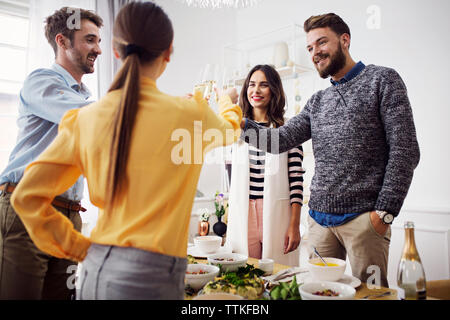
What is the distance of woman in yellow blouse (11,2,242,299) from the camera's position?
76cm

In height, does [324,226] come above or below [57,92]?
below

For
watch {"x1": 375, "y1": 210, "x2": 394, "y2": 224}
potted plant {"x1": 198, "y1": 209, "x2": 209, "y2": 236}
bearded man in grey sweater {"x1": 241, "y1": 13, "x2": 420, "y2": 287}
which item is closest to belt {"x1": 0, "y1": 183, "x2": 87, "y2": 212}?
bearded man in grey sweater {"x1": 241, "y1": 13, "x2": 420, "y2": 287}

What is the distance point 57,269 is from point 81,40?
1018 millimetres

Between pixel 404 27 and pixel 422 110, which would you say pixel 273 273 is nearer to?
pixel 422 110

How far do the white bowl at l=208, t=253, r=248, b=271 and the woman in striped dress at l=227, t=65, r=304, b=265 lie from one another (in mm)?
598

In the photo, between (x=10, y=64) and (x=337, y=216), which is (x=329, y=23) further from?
(x=10, y=64)

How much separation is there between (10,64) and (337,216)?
3035mm

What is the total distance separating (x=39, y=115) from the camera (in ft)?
4.54

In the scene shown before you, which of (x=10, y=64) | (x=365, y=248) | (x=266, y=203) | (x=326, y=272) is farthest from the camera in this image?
(x=10, y=64)

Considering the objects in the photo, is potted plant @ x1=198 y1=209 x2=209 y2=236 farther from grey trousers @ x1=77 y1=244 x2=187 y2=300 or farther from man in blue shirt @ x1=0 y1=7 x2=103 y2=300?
grey trousers @ x1=77 y1=244 x2=187 y2=300

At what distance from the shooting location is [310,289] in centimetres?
98

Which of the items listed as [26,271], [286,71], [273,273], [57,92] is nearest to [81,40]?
[57,92]

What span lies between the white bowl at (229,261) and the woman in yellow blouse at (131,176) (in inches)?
19.4

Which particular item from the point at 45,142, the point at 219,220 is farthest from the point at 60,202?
the point at 219,220
